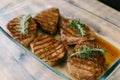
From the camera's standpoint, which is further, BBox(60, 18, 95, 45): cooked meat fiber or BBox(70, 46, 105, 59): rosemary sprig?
BBox(60, 18, 95, 45): cooked meat fiber

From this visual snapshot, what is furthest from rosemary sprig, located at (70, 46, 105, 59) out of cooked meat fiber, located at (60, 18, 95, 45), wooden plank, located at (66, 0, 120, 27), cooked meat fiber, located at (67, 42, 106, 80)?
wooden plank, located at (66, 0, 120, 27)

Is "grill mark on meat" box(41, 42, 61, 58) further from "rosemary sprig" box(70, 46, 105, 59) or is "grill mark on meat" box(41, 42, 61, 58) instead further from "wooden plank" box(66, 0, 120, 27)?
"wooden plank" box(66, 0, 120, 27)

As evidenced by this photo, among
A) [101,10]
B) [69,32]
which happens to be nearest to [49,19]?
[69,32]

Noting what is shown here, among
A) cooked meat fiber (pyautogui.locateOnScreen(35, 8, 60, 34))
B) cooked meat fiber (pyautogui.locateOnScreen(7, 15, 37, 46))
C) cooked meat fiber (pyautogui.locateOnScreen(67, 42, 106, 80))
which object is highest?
cooked meat fiber (pyautogui.locateOnScreen(7, 15, 37, 46))

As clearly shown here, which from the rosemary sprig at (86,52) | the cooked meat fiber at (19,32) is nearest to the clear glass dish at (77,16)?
the cooked meat fiber at (19,32)

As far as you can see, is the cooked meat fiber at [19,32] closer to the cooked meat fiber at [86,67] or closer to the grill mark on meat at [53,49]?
the grill mark on meat at [53,49]
